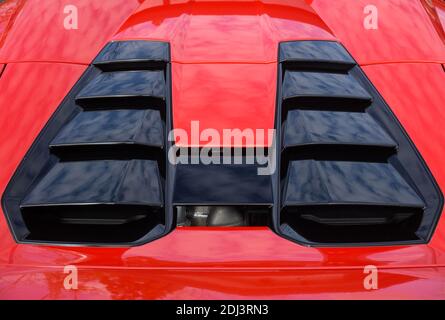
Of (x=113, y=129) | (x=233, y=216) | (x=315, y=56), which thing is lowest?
(x=233, y=216)

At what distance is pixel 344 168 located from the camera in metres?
1.19

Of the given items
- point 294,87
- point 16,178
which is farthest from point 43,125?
point 294,87

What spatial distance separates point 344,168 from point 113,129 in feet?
1.72

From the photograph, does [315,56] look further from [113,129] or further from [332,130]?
[113,129]

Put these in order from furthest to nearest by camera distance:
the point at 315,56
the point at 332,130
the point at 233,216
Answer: the point at 315,56
the point at 332,130
the point at 233,216

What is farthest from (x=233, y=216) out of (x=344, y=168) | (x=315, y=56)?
(x=315, y=56)

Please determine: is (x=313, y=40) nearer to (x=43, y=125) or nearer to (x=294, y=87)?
(x=294, y=87)

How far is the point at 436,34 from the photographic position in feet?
5.43

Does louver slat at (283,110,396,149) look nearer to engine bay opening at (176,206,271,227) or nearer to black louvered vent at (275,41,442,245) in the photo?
black louvered vent at (275,41,442,245)

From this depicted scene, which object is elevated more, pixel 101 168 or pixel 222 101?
pixel 222 101

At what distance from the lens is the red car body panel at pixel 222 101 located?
976 millimetres

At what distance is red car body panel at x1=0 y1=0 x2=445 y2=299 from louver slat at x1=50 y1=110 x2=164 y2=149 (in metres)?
0.06

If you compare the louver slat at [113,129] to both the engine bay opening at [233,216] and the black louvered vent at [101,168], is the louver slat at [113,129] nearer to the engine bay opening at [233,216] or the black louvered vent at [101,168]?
the black louvered vent at [101,168]

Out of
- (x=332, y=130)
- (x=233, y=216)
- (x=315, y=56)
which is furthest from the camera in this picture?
(x=315, y=56)
